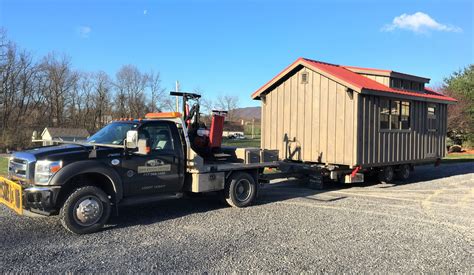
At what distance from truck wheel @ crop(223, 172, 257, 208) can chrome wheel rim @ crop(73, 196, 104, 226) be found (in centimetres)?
303

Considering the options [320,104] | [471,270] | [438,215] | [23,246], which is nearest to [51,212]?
[23,246]

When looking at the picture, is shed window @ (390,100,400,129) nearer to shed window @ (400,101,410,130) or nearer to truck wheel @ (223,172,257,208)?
shed window @ (400,101,410,130)

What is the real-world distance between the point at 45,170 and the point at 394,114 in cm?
1083

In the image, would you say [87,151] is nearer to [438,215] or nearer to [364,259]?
[364,259]

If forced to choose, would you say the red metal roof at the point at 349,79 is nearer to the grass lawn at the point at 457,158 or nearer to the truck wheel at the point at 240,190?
the truck wheel at the point at 240,190

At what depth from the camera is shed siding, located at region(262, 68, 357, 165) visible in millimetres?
12055

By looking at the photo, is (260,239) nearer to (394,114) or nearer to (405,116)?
(394,114)

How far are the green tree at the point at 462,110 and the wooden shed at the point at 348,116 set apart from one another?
20904 mm

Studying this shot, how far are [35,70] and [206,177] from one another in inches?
2016

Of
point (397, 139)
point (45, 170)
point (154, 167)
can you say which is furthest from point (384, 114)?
point (45, 170)

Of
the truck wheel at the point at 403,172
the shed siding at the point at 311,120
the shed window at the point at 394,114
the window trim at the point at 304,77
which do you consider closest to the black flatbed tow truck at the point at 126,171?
the shed siding at the point at 311,120

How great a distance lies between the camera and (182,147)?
8188 mm

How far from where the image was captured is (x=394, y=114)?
1330cm

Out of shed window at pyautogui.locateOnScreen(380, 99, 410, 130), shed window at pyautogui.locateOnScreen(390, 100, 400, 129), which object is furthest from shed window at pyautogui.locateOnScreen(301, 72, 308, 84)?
shed window at pyautogui.locateOnScreen(390, 100, 400, 129)
